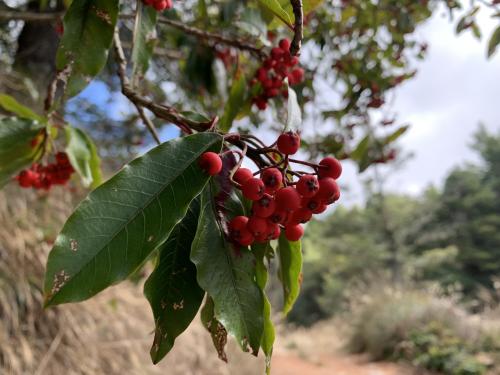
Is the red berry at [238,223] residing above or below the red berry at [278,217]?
below

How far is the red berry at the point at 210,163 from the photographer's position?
1.86ft

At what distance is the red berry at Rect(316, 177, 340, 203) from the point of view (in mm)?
605

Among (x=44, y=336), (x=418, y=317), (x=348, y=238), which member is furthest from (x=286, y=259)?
(x=348, y=238)

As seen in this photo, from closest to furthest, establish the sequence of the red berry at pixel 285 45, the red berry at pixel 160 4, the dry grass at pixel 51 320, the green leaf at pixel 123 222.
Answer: the green leaf at pixel 123 222, the red berry at pixel 160 4, the red berry at pixel 285 45, the dry grass at pixel 51 320

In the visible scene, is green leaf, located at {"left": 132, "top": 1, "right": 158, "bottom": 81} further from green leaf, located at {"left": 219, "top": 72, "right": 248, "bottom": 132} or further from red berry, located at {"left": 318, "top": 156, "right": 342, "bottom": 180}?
red berry, located at {"left": 318, "top": 156, "right": 342, "bottom": 180}

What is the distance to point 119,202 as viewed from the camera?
55 centimetres

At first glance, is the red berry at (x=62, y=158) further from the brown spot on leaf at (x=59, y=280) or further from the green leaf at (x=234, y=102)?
the brown spot on leaf at (x=59, y=280)

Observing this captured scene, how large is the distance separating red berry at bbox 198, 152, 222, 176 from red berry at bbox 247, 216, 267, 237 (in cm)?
9

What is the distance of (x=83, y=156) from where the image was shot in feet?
3.64

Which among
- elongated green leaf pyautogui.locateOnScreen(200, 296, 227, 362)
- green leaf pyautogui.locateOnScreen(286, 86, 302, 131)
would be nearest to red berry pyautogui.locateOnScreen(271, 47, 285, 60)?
green leaf pyautogui.locateOnScreen(286, 86, 302, 131)

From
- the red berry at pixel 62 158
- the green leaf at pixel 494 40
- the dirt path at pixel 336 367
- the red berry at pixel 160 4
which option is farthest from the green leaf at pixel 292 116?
the dirt path at pixel 336 367

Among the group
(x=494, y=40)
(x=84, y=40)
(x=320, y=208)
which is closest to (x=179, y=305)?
(x=320, y=208)

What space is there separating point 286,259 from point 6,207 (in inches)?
118

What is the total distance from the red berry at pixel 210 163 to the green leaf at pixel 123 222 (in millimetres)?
10
